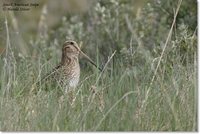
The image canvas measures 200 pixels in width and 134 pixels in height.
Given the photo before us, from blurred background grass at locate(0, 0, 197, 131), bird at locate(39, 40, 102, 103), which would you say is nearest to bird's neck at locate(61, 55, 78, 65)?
bird at locate(39, 40, 102, 103)

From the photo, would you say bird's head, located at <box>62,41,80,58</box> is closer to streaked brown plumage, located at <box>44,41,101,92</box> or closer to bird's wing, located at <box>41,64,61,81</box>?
streaked brown plumage, located at <box>44,41,101,92</box>

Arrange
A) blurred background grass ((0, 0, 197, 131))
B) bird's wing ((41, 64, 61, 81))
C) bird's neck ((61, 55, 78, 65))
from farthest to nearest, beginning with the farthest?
bird's neck ((61, 55, 78, 65)) → bird's wing ((41, 64, 61, 81)) → blurred background grass ((0, 0, 197, 131))

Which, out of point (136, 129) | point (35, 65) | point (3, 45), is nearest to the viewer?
point (136, 129)

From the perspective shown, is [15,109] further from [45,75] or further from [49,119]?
[45,75]

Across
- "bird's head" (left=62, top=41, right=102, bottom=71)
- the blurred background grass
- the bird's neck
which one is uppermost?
"bird's head" (left=62, top=41, right=102, bottom=71)

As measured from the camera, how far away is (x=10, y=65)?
7.06 metres

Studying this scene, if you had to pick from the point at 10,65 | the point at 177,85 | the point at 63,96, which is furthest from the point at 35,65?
the point at 177,85

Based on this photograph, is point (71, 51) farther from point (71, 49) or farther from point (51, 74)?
point (51, 74)

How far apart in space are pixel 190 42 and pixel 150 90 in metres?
0.78

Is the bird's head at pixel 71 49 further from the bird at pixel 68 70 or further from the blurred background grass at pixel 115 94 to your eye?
the blurred background grass at pixel 115 94

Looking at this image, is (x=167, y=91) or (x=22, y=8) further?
(x=22, y=8)

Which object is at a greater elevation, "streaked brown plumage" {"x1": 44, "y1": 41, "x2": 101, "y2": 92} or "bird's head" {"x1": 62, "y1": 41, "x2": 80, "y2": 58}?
"bird's head" {"x1": 62, "y1": 41, "x2": 80, "y2": 58}

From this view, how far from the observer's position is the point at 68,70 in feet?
23.4

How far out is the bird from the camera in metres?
6.90
